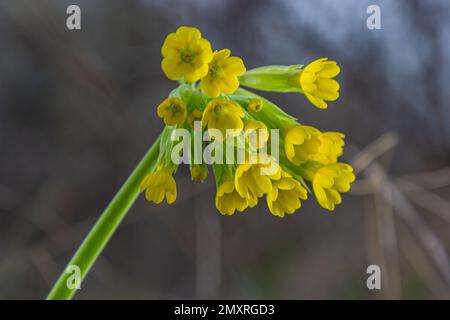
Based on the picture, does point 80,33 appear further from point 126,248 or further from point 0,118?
point 126,248

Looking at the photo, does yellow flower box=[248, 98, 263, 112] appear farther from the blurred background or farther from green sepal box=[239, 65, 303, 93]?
the blurred background

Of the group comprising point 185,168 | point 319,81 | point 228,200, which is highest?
point 185,168

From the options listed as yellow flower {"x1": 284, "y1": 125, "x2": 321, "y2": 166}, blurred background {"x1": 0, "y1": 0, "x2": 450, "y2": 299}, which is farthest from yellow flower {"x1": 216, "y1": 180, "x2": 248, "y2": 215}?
blurred background {"x1": 0, "y1": 0, "x2": 450, "y2": 299}

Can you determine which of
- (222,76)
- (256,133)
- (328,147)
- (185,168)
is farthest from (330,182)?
(185,168)

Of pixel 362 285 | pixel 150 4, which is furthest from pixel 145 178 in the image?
pixel 362 285

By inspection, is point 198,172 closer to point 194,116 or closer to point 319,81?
point 194,116
